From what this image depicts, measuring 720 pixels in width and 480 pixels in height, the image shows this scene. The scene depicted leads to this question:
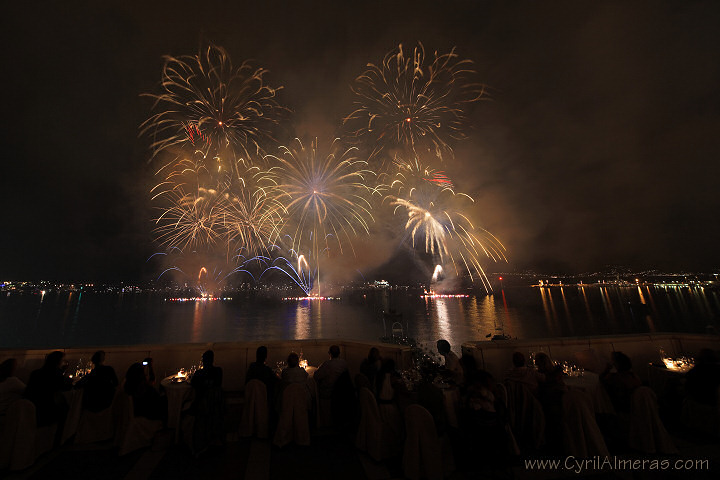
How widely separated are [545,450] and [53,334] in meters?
78.3

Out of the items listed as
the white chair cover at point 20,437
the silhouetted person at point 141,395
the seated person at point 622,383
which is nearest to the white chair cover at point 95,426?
the white chair cover at point 20,437

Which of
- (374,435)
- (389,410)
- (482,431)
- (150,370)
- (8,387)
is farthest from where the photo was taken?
(150,370)

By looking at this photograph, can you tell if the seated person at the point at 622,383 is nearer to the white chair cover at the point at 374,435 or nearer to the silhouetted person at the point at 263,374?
the white chair cover at the point at 374,435

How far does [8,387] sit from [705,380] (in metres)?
12.9

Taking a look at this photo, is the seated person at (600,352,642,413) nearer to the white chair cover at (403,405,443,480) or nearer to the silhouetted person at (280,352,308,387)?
the white chair cover at (403,405,443,480)

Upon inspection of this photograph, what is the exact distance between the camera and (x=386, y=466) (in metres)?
4.91

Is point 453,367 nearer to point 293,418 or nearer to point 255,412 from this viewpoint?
point 293,418

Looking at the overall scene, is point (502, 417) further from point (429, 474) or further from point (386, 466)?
point (386, 466)

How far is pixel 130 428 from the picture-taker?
5254mm

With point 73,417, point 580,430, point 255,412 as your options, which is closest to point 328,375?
point 255,412

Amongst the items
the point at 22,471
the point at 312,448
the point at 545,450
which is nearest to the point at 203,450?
the point at 312,448

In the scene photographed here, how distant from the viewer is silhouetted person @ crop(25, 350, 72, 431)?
5199mm

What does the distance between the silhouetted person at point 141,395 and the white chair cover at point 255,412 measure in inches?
62.1

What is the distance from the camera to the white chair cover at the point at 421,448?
4461mm
